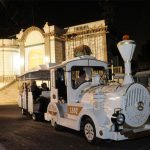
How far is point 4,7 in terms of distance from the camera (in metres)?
38.9

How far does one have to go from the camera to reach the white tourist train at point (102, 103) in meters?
9.46

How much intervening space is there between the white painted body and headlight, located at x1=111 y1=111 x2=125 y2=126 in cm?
15

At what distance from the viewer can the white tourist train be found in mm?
9461

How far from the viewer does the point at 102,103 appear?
10148 millimetres

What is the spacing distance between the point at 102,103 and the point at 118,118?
1000 millimetres

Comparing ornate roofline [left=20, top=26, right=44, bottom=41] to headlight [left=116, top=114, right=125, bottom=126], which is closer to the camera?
headlight [left=116, top=114, right=125, bottom=126]

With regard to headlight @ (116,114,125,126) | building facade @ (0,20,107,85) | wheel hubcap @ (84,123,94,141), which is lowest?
wheel hubcap @ (84,123,94,141)

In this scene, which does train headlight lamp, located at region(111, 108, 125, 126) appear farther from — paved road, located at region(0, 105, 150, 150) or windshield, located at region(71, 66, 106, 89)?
windshield, located at region(71, 66, 106, 89)

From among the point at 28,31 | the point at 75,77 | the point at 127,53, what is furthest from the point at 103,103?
the point at 28,31

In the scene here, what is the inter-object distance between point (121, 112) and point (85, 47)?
23816mm

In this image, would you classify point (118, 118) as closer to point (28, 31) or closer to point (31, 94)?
point (31, 94)

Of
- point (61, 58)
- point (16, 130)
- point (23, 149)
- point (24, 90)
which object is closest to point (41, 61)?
point (61, 58)

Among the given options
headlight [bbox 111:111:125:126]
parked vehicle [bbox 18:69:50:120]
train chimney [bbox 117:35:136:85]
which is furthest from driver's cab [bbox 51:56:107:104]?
parked vehicle [bbox 18:69:50:120]

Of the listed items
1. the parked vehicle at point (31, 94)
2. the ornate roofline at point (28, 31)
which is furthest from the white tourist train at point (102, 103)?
the ornate roofline at point (28, 31)
